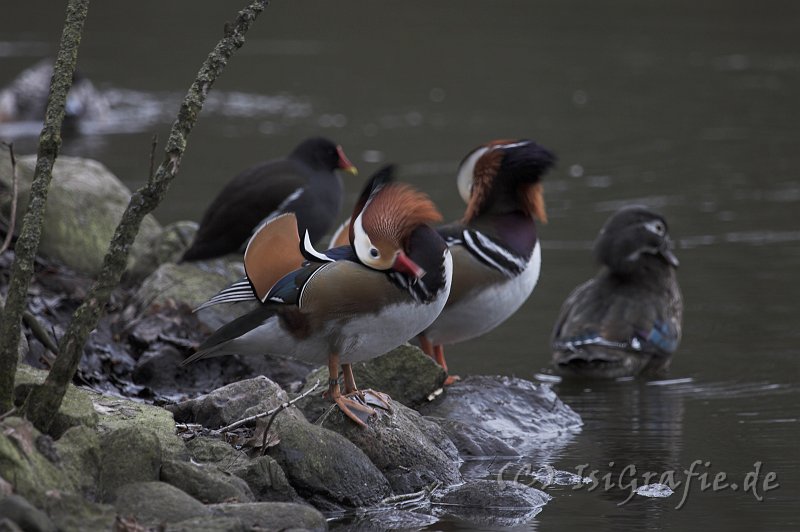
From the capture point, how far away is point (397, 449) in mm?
5887

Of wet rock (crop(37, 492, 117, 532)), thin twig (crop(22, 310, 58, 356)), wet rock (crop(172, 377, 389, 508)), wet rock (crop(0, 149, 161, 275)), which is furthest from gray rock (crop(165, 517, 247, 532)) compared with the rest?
wet rock (crop(0, 149, 161, 275))

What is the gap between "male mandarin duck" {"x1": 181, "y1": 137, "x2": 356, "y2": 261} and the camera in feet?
28.5

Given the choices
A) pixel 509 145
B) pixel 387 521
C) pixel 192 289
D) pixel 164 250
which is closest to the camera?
pixel 387 521

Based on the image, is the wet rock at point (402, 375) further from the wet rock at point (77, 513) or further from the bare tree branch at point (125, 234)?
the wet rock at point (77, 513)

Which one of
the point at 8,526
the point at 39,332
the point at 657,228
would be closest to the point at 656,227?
the point at 657,228

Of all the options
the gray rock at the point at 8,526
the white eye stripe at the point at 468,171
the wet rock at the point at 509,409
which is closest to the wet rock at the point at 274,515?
the gray rock at the point at 8,526

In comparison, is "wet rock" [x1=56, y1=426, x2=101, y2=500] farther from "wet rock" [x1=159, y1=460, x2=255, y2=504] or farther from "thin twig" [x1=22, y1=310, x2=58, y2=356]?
"thin twig" [x1=22, y1=310, x2=58, y2=356]

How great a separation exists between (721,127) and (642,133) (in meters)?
0.93

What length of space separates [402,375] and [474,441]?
23.0 inches

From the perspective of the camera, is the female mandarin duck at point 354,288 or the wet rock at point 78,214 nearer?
the female mandarin duck at point 354,288

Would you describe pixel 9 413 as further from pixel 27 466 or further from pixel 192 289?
pixel 192 289

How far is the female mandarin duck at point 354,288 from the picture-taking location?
5.55 m

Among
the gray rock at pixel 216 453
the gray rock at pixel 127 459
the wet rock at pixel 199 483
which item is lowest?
the gray rock at pixel 216 453

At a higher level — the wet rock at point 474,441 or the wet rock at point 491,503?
the wet rock at point 491,503
